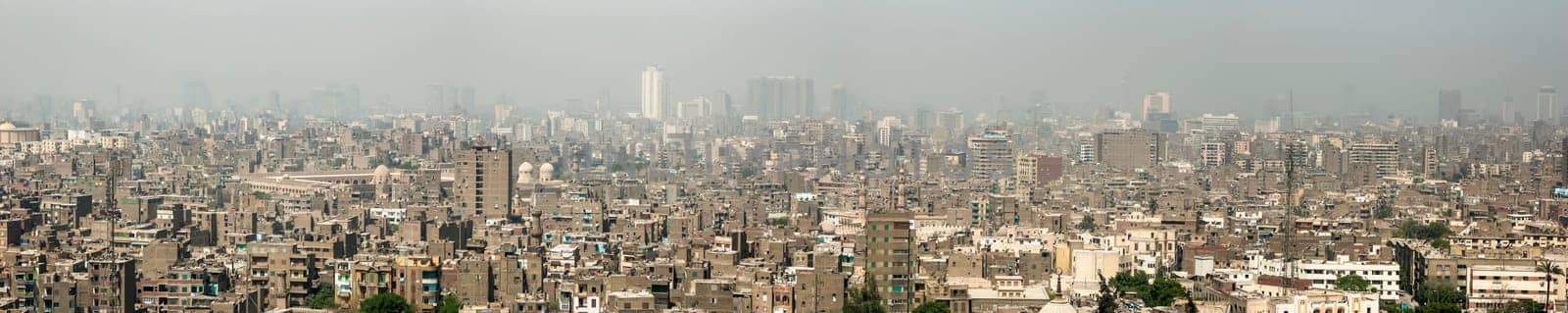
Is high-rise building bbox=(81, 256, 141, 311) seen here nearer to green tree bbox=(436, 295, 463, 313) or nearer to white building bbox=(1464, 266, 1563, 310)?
green tree bbox=(436, 295, 463, 313)

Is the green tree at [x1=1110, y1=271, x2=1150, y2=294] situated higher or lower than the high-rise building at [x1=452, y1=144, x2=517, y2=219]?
lower

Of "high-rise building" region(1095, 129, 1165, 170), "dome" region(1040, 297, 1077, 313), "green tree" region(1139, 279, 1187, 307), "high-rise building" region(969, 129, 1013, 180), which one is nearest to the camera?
"dome" region(1040, 297, 1077, 313)

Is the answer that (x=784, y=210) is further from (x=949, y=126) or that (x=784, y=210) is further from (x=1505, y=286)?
(x=949, y=126)

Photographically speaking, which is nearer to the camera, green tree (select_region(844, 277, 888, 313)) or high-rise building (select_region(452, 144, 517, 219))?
green tree (select_region(844, 277, 888, 313))

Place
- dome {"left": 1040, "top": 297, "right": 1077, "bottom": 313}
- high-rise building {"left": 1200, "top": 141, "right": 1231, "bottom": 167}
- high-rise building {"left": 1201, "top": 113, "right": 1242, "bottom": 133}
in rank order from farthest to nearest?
high-rise building {"left": 1201, "top": 113, "right": 1242, "bottom": 133}, high-rise building {"left": 1200, "top": 141, "right": 1231, "bottom": 167}, dome {"left": 1040, "top": 297, "right": 1077, "bottom": 313}

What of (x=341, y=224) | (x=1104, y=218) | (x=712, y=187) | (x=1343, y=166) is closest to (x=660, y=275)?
(x=341, y=224)

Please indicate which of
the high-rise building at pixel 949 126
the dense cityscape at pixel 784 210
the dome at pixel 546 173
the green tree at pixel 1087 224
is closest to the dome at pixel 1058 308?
the dense cityscape at pixel 784 210

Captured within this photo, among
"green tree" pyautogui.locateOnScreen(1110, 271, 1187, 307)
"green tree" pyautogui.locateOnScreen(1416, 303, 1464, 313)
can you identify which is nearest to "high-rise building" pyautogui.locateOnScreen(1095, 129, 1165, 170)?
"green tree" pyautogui.locateOnScreen(1110, 271, 1187, 307)

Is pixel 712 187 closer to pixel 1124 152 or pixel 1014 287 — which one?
pixel 1124 152
